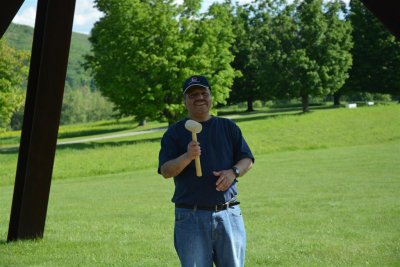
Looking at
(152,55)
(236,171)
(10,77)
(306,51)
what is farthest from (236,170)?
(306,51)

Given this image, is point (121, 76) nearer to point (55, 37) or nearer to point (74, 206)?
point (74, 206)

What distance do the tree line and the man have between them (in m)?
32.7

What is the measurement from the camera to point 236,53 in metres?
56.7

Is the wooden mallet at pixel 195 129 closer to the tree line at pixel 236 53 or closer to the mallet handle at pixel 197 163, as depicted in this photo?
the mallet handle at pixel 197 163

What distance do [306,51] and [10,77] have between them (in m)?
25.6

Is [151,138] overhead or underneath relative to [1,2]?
underneath

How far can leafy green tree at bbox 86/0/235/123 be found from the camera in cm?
3659

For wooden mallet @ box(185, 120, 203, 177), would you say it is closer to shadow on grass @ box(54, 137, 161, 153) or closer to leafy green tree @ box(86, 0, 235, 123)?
shadow on grass @ box(54, 137, 161, 153)

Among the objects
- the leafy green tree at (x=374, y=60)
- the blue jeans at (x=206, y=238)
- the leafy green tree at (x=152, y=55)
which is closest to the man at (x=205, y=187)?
the blue jeans at (x=206, y=238)

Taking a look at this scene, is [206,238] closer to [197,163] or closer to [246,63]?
[197,163]

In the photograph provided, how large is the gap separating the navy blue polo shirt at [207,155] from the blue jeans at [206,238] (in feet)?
0.26

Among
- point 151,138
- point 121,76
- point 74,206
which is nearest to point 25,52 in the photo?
point 121,76

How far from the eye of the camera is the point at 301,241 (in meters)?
7.30

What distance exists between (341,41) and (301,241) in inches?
1935
